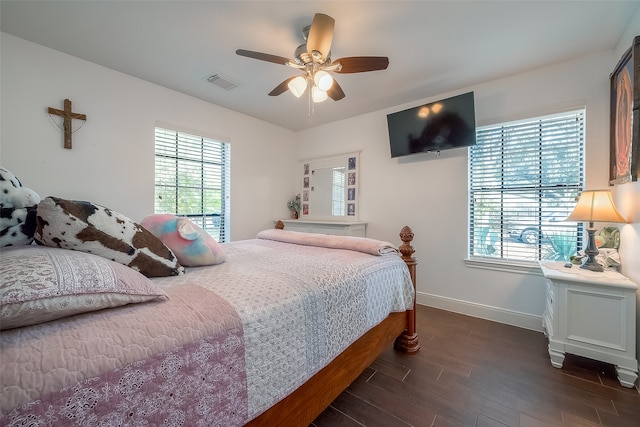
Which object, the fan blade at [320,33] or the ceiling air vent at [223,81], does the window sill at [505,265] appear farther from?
the ceiling air vent at [223,81]

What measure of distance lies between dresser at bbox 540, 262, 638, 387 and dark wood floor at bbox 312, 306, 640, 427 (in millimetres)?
159

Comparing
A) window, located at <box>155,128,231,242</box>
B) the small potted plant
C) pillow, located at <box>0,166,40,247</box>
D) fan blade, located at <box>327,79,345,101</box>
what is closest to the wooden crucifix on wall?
window, located at <box>155,128,231,242</box>

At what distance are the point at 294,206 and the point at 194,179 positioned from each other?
1.69 meters

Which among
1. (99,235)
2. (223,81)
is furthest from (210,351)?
(223,81)

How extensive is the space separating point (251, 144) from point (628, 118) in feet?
12.9

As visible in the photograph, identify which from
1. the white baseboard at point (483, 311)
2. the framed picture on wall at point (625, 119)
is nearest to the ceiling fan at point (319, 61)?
the framed picture on wall at point (625, 119)

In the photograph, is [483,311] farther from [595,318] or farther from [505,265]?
[595,318]

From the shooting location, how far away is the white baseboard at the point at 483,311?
252 centimetres

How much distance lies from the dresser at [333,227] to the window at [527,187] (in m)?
1.41

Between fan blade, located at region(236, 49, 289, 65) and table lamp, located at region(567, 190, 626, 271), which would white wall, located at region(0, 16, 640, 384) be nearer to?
table lamp, located at region(567, 190, 626, 271)

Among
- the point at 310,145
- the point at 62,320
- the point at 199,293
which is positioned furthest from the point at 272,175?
the point at 62,320

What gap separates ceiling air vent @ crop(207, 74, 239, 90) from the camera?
8.98 ft

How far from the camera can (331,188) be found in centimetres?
412

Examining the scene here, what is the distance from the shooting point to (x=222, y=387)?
2.51 feet
